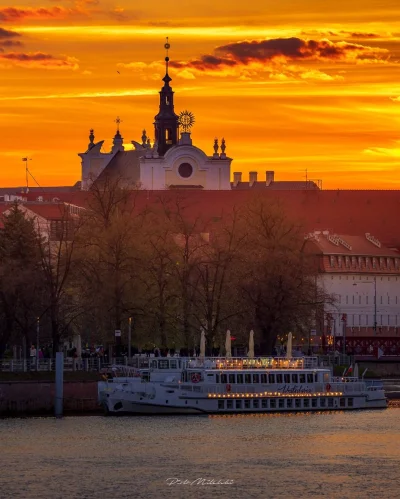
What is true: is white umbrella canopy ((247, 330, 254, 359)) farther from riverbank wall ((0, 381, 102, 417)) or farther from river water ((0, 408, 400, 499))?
riverbank wall ((0, 381, 102, 417))

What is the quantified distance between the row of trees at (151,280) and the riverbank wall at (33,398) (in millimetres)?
7795

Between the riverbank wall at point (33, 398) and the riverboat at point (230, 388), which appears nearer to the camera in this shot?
the riverbank wall at point (33, 398)

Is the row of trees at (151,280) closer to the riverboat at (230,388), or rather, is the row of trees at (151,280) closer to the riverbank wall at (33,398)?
the riverboat at (230,388)

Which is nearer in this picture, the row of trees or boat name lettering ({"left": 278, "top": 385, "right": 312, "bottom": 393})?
boat name lettering ({"left": 278, "top": 385, "right": 312, "bottom": 393})

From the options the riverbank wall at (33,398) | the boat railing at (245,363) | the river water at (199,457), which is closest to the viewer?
the river water at (199,457)

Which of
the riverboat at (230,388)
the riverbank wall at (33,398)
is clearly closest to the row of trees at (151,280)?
the riverboat at (230,388)

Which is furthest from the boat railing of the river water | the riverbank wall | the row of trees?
the row of trees

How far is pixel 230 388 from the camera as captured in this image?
449ft

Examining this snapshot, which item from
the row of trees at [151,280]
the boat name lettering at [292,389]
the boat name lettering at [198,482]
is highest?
the row of trees at [151,280]

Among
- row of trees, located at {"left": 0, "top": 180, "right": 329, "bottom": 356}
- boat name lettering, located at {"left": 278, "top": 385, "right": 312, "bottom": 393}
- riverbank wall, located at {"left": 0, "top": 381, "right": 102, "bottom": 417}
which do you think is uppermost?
row of trees, located at {"left": 0, "top": 180, "right": 329, "bottom": 356}

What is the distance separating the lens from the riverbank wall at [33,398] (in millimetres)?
128625

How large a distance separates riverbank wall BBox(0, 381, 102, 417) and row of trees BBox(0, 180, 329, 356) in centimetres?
779

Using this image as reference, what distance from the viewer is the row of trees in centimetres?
14588

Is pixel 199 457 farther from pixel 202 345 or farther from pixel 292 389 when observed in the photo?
pixel 202 345
